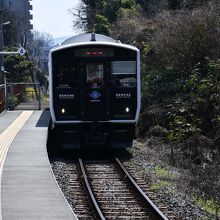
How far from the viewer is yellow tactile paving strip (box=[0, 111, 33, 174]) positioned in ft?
53.9

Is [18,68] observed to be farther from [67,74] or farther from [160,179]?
[160,179]

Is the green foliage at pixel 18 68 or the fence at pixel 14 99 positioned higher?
the fence at pixel 14 99

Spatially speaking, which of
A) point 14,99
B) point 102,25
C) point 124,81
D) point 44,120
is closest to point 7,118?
point 44,120

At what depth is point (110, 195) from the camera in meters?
12.8

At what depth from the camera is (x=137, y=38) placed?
35.4 meters

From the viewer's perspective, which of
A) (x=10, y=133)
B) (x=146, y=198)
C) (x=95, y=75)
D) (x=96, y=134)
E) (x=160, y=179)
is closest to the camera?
(x=146, y=198)

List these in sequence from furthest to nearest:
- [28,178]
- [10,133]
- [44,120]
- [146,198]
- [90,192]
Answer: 1. [44,120]
2. [10,133]
3. [28,178]
4. [90,192]
5. [146,198]

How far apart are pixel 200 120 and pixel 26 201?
11471mm

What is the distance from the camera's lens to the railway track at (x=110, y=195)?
11.1 meters

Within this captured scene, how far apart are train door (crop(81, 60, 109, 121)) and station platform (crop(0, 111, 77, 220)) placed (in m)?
1.60

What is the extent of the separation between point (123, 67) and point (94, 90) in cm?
107

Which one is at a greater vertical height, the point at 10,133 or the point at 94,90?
the point at 94,90

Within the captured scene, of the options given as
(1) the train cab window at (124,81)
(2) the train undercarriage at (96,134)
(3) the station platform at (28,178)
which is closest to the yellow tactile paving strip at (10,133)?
(3) the station platform at (28,178)

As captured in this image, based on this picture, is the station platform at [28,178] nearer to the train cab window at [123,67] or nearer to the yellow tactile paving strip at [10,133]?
the yellow tactile paving strip at [10,133]
